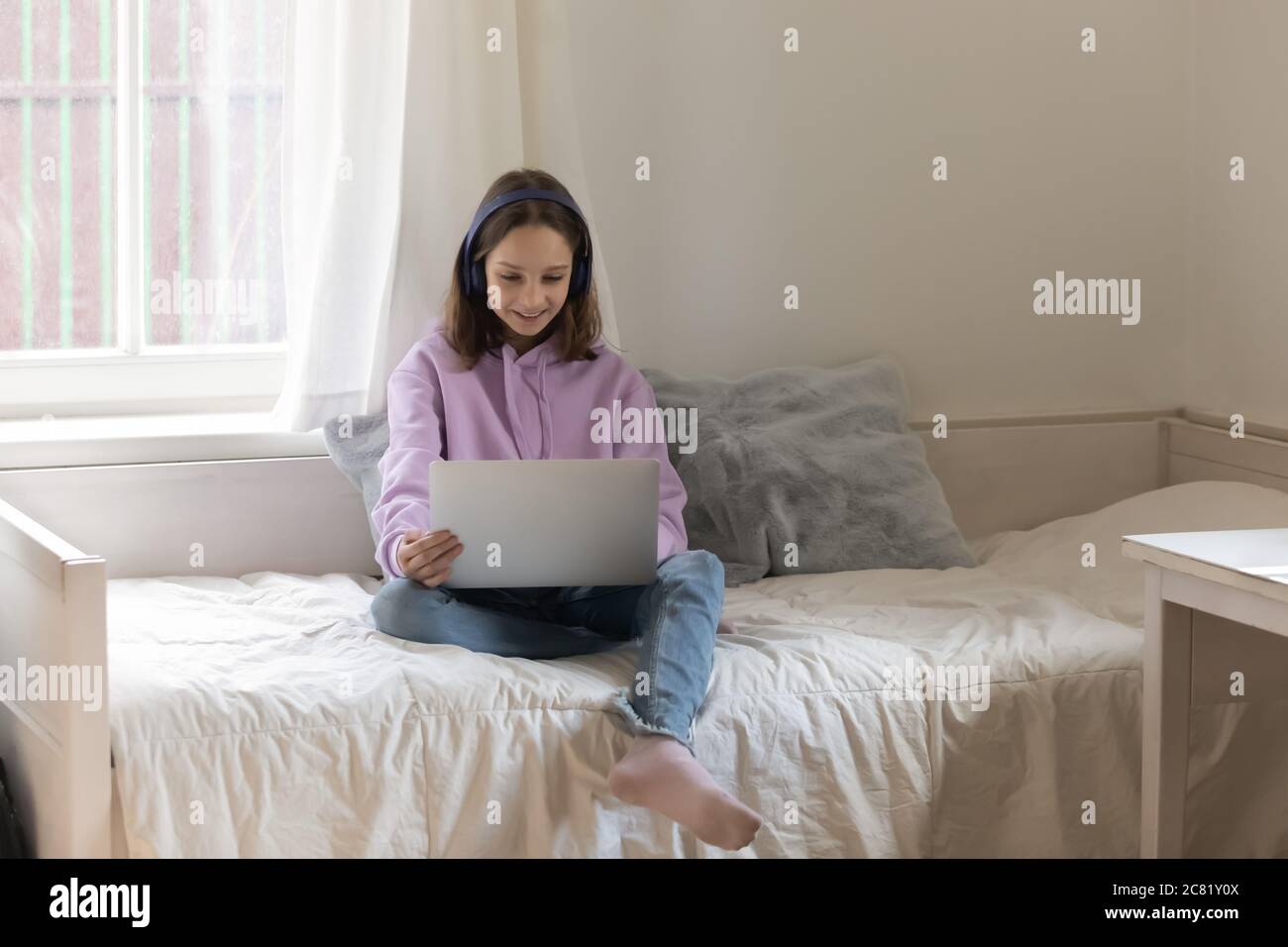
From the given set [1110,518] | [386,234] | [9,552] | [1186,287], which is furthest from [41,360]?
[1186,287]

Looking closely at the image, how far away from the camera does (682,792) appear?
4.70 ft

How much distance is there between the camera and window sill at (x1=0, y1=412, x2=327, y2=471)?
2.01 m

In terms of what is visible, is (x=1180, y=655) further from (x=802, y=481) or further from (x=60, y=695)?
(x=60, y=695)

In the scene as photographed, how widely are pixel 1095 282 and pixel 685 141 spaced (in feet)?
2.60

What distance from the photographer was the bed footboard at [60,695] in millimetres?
1344

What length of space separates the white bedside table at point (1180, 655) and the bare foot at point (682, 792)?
1.62 ft

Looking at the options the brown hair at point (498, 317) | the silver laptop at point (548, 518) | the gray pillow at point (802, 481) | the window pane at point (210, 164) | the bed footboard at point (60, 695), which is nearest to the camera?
the bed footboard at point (60, 695)

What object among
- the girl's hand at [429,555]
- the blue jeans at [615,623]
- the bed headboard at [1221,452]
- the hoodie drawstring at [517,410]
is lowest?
the blue jeans at [615,623]

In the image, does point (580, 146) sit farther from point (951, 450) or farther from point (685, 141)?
point (951, 450)

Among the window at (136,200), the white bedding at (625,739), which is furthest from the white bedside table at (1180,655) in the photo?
the window at (136,200)

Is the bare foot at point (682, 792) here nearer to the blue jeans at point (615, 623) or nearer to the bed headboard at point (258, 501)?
the blue jeans at point (615, 623)

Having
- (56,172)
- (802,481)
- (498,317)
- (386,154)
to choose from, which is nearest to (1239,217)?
(802,481)

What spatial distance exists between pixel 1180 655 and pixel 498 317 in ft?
3.28

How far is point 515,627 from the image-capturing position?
66.7 inches
